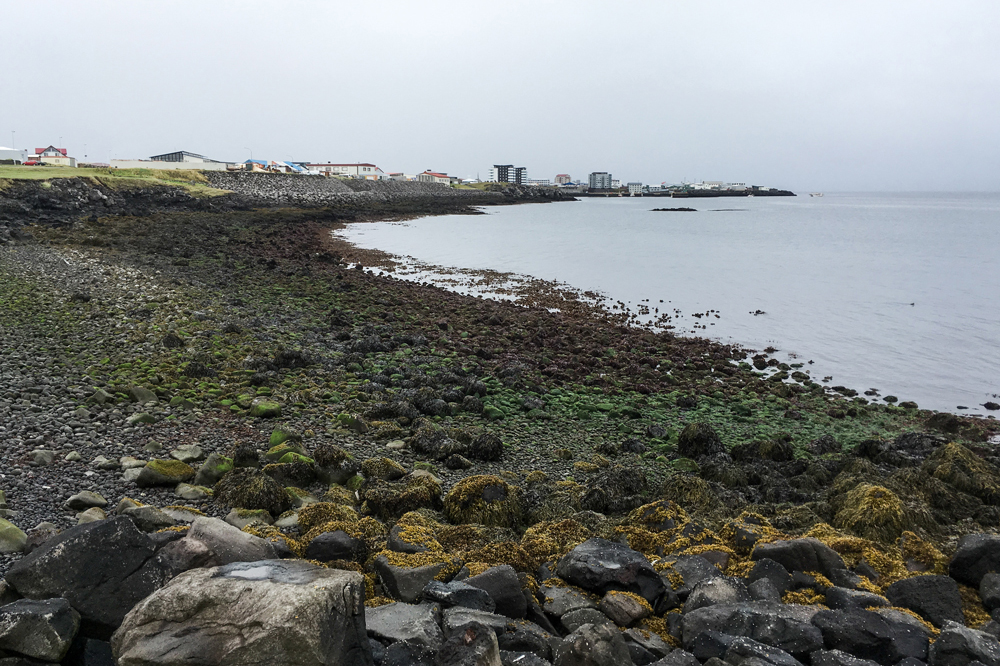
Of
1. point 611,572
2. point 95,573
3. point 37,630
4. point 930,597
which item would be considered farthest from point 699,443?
point 37,630

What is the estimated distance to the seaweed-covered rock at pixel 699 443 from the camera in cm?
1097

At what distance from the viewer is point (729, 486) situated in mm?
9602

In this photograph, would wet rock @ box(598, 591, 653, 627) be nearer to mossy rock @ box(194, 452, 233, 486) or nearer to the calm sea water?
mossy rock @ box(194, 452, 233, 486)

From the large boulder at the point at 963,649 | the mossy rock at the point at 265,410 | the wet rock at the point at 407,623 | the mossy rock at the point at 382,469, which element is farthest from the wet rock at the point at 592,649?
the mossy rock at the point at 265,410

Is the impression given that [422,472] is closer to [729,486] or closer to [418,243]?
[729,486]

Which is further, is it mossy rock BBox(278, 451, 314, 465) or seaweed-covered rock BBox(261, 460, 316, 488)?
mossy rock BBox(278, 451, 314, 465)

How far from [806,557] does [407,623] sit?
403cm

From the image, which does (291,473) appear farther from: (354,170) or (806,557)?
(354,170)

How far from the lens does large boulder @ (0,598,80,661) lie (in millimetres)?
4043

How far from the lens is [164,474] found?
8102mm

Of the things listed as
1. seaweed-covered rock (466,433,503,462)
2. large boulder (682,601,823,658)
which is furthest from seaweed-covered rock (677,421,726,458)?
large boulder (682,601,823,658)

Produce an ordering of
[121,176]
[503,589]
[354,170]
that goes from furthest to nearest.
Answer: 1. [354,170]
2. [121,176]
3. [503,589]

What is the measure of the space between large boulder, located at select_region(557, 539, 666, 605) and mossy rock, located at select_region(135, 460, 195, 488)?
5.30m

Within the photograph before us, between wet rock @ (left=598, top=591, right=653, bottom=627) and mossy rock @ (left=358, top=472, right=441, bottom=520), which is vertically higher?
wet rock @ (left=598, top=591, right=653, bottom=627)
